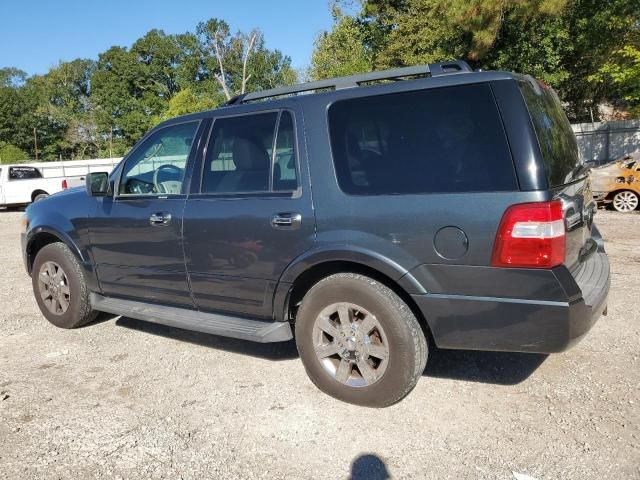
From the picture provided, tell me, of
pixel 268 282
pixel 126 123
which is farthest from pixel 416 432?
pixel 126 123

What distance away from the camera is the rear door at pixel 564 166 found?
294 centimetres

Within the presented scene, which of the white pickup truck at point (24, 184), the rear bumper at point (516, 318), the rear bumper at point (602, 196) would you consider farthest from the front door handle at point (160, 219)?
the white pickup truck at point (24, 184)

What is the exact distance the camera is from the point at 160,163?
4445 mm

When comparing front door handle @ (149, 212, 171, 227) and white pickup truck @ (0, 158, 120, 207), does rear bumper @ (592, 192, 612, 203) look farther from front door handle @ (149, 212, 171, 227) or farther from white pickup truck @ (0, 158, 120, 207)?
white pickup truck @ (0, 158, 120, 207)

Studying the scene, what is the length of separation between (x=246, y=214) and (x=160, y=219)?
83 cm

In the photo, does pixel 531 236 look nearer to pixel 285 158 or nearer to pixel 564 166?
pixel 564 166

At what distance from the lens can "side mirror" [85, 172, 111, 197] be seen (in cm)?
454

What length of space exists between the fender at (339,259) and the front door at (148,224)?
0.90 meters

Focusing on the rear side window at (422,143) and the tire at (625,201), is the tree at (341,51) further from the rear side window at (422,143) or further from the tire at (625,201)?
the rear side window at (422,143)

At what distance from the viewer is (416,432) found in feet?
10.2

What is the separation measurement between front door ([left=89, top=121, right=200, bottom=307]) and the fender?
0.90 metres

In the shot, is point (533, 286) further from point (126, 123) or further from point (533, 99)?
point (126, 123)

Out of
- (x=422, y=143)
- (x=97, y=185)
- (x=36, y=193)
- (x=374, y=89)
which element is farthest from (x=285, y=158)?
(x=36, y=193)

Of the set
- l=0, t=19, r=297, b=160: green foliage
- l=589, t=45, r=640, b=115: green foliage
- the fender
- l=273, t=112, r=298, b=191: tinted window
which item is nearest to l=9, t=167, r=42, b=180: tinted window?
l=273, t=112, r=298, b=191: tinted window
